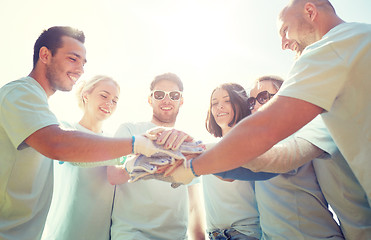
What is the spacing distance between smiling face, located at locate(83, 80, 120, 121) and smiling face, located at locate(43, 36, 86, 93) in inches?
22.2

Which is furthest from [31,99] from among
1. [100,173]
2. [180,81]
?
[180,81]

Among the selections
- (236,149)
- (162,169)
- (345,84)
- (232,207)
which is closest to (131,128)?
(162,169)

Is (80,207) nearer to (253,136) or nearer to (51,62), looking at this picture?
(51,62)

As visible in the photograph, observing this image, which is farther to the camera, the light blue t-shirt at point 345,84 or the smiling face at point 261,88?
the smiling face at point 261,88

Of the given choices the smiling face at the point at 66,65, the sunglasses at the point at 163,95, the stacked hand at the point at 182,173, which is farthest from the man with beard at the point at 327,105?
the smiling face at the point at 66,65

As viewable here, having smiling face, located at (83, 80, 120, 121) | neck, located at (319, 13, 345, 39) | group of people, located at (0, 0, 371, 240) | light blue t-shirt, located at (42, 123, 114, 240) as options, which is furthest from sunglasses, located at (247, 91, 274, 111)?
light blue t-shirt, located at (42, 123, 114, 240)

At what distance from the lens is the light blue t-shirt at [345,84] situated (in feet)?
6.48

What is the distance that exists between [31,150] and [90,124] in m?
1.53

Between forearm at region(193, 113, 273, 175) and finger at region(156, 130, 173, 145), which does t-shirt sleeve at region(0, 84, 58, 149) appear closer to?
finger at region(156, 130, 173, 145)

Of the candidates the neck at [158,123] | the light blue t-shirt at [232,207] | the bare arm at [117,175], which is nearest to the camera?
the light blue t-shirt at [232,207]

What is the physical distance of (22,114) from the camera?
98.6 inches

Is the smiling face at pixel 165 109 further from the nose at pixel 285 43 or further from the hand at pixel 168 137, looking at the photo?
the nose at pixel 285 43

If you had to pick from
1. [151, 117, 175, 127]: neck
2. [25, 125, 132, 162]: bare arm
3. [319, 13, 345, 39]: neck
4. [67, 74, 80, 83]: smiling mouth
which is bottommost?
[25, 125, 132, 162]: bare arm

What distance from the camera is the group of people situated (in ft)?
6.73
